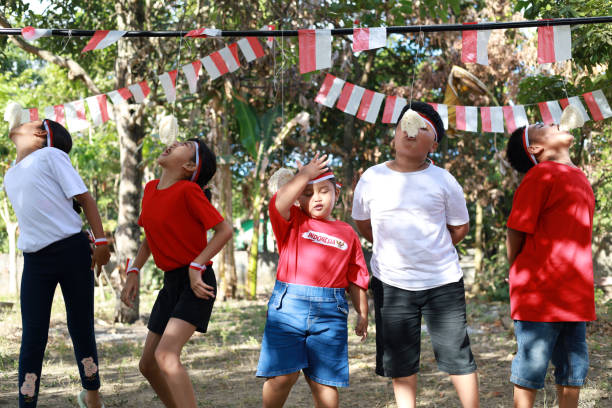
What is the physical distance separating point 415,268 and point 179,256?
1.19 metres

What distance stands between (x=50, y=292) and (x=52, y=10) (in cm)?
648

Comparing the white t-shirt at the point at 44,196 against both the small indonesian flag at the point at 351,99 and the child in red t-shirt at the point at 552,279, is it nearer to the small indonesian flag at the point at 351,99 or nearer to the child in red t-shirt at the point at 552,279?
the child in red t-shirt at the point at 552,279

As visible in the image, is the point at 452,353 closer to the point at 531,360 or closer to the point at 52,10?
the point at 531,360

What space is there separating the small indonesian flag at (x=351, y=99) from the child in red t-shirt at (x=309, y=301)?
2.09 meters

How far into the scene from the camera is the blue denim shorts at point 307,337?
301cm

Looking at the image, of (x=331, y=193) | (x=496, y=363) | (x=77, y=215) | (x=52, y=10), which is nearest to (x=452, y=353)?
(x=331, y=193)

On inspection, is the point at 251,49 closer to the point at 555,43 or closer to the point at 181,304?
the point at 555,43

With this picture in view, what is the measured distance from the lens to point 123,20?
8.39m

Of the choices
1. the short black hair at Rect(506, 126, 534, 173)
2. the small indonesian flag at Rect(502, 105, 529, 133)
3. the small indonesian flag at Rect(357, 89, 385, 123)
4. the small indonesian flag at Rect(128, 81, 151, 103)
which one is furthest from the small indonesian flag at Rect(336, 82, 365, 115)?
the short black hair at Rect(506, 126, 534, 173)

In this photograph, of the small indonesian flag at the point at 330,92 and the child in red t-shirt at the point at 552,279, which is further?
the small indonesian flag at the point at 330,92

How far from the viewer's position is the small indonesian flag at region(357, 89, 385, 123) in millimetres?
5039

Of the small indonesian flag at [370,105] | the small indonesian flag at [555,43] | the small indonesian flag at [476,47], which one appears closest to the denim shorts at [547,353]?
the small indonesian flag at [555,43]

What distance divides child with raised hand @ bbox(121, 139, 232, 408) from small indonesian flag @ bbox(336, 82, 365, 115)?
1.94 meters

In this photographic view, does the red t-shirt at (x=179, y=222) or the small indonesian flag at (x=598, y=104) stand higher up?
the small indonesian flag at (x=598, y=104)
